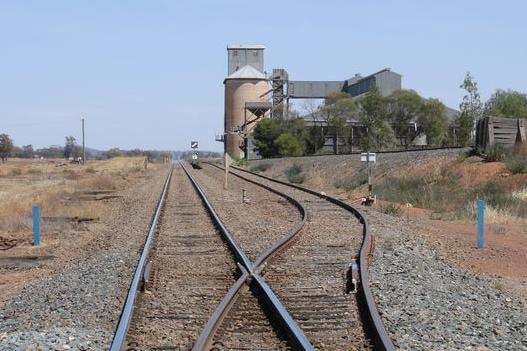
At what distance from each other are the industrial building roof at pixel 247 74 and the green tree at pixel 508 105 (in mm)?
50603

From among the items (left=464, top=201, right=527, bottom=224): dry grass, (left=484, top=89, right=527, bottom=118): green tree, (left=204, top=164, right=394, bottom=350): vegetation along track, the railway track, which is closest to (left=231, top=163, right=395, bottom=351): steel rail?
(left=204, top=164, right=394, bottom=350): vegetation along track

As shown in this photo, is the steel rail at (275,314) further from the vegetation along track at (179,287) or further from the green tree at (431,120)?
the green tree at (431,120)

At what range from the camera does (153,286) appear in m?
11.3

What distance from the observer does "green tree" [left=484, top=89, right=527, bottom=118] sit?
233 ft

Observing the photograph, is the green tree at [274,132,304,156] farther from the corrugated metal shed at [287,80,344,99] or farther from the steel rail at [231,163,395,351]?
the steel rail at [231,163,395,351]

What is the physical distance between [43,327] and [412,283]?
5297 mm

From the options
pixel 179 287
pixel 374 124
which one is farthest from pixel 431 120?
pixel 179 287

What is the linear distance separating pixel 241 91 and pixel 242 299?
120m

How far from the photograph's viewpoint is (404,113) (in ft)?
318

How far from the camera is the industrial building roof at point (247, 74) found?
5090 inches

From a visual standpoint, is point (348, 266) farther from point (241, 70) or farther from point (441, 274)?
point (241, 70)

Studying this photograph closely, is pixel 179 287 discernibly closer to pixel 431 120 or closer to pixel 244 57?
pixel 431 120

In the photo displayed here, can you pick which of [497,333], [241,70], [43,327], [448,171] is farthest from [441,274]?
[241,70]

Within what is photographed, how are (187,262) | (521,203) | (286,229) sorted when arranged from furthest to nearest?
(521,203) < (286,229) < (187,262)
